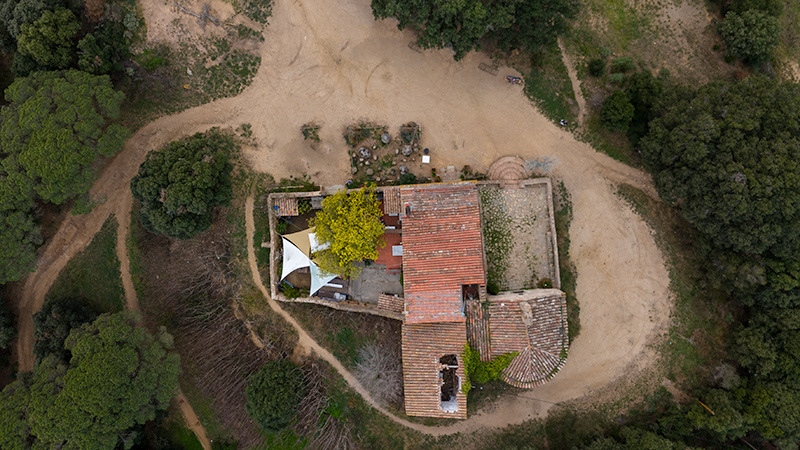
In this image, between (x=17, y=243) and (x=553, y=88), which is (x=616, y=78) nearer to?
(x=553, y=88)

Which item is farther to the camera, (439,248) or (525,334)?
(439,248)

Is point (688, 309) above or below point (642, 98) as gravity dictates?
below

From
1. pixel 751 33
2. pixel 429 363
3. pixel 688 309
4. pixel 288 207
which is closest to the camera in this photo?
pixel 429 363

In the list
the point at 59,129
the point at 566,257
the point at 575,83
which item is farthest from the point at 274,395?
the point at 575,83

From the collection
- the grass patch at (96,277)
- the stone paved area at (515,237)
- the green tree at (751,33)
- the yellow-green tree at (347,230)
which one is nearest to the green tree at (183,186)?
the grass patch at (96,277)

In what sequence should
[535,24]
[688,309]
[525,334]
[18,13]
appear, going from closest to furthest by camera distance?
1. [525,334]
2. [535,24]
3. [18,13]
4. [688,309]

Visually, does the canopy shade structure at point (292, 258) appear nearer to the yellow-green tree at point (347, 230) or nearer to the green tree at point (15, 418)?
the yellow-green tree at point (347, 230)
